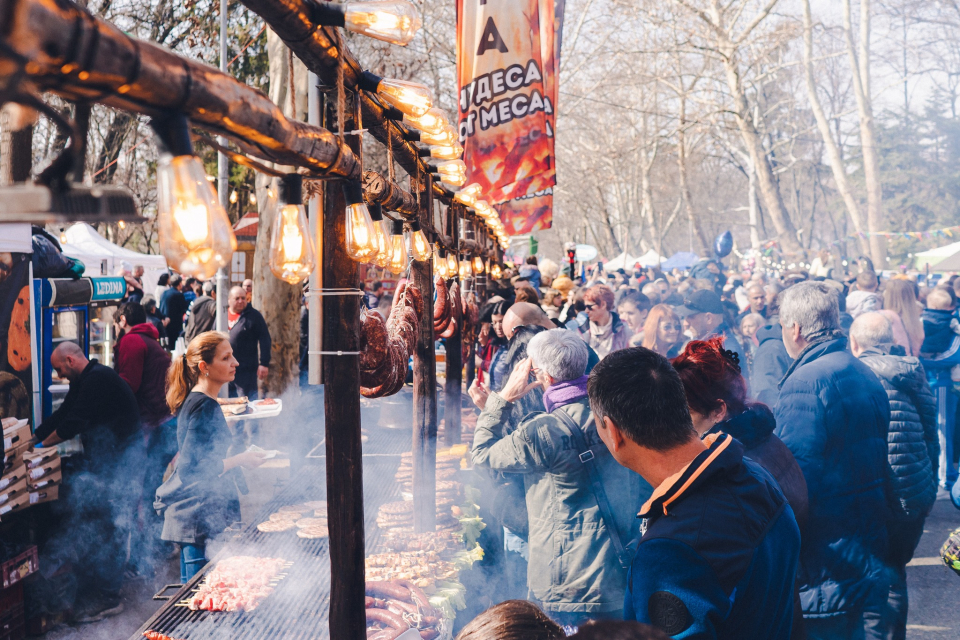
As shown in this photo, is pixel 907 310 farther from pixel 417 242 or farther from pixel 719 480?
pixel 719 480

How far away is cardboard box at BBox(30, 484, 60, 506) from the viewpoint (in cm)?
507

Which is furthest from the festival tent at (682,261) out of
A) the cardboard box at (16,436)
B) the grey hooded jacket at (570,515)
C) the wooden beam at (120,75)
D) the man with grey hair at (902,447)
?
the wooden beam at (120,75)

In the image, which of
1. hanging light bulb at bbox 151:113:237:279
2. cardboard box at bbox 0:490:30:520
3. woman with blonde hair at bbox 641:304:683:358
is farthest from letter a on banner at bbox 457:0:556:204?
hanging light bulb at bbox 151:113:237:279

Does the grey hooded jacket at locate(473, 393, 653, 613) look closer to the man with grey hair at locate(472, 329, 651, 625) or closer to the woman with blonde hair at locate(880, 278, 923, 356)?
the man with grey hair at locate(472, 329, 651, 625)

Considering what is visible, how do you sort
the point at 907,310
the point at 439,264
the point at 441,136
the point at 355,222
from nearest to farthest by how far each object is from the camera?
the point at 355,222, the point at 441,136, the point at 439,264, the point at 907,310

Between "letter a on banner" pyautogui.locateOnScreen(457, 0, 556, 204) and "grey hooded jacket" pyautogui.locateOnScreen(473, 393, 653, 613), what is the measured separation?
4726 millimetres

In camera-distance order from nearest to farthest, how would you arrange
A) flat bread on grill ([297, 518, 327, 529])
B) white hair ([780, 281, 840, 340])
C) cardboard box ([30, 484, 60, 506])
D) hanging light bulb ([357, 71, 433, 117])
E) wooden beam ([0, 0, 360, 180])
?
wooden beam ([0, 0, 360, 180]) → hanging light bulb ([357, 71, 433, 117]) → white hair ([780, 281, 840, 340]) → flat bread on grill ([297, 518, 327, 529]) → cardboard box ([30, 484, 60, 506])

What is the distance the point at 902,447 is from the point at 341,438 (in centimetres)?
350

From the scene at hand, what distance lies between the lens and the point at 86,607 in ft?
17.8

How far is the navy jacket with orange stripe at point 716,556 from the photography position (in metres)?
1.75

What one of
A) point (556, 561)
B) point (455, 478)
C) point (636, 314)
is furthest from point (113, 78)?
point (636, 314)

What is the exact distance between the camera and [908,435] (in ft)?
14.5

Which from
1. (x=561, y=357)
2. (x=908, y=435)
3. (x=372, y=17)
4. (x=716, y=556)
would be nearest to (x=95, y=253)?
(x=561, y=357)

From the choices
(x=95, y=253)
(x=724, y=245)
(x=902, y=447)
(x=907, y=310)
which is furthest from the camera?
(x=95, y=253)
